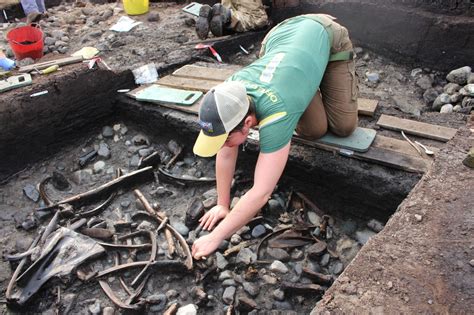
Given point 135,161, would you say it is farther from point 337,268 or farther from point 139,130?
point 337,268

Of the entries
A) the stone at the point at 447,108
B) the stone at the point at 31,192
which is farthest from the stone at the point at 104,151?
the stone at the point at 447,108

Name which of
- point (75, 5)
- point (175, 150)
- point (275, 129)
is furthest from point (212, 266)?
point (75, 5)

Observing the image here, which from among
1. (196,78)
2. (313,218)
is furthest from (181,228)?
(196,78)

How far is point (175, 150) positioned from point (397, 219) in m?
2.66

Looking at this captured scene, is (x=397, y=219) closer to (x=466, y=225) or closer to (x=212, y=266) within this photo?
(x=466, y=225)

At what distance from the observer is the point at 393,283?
7.36ft

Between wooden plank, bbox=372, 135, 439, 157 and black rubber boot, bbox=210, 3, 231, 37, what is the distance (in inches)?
117

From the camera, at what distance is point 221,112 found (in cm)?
253

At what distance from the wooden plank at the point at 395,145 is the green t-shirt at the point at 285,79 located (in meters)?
0.96

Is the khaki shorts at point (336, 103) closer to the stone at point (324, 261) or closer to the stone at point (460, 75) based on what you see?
the stone at point (324, 261)

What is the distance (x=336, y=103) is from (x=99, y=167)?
2.63 metres

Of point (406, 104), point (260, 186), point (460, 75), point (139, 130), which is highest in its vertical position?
point (260, 186)

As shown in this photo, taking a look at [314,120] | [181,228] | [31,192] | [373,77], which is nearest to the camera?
[314,120]

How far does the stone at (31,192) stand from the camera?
13.7 feet
